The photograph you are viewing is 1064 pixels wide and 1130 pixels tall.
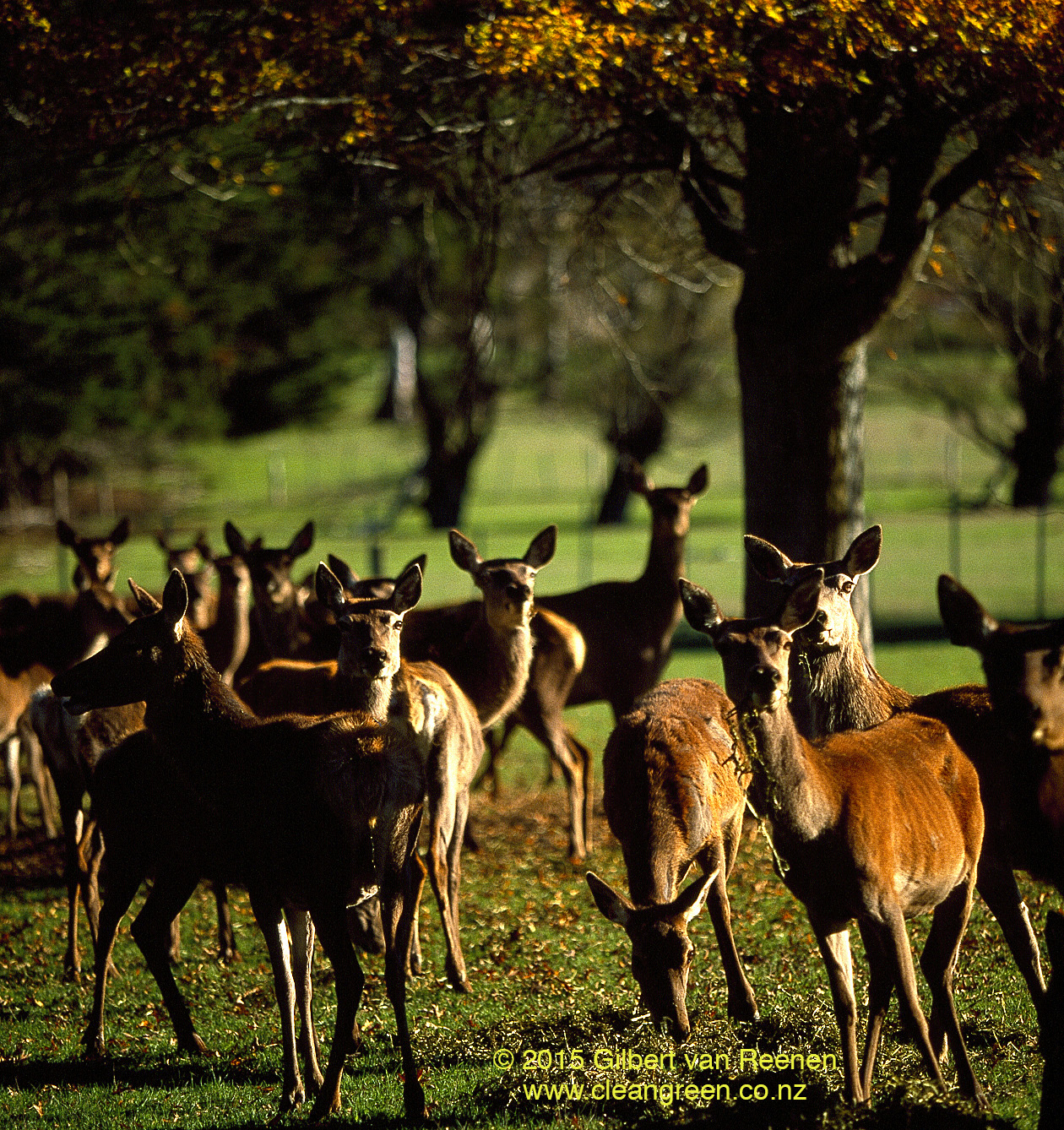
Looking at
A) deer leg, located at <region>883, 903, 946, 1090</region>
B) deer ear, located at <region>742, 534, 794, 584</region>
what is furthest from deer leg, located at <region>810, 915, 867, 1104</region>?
deer ear, located at <region>742, 534, 794, 584</region>

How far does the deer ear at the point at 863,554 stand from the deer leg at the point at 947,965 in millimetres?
1788

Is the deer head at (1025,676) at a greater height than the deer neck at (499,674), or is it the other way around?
the deer head at (1025,676)

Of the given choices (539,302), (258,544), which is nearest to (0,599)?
(258,544)

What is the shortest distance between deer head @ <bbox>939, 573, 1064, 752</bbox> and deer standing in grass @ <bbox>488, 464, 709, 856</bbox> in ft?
19.8

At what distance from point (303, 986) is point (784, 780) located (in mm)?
2577

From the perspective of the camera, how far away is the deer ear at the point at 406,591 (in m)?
7.35

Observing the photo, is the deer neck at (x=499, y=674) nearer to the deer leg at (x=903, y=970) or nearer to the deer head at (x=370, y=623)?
the deer head at (x=370, y=623)

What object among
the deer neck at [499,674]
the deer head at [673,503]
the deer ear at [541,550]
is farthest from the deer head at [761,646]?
the deer head at [673,503]

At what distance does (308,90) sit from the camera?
10.6 meters

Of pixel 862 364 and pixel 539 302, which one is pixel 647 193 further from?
pixel 539 302

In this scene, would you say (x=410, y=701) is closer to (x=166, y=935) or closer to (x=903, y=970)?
(x=166, y=935)

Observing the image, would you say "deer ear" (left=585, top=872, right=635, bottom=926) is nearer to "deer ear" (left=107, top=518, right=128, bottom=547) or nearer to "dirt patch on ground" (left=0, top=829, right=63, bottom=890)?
"dirt patch on ground" (left=0, top=829, right=63, bottom=890)

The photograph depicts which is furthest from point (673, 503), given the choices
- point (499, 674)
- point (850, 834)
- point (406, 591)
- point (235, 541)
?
point (850, 834)

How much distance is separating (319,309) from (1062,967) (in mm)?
40051
